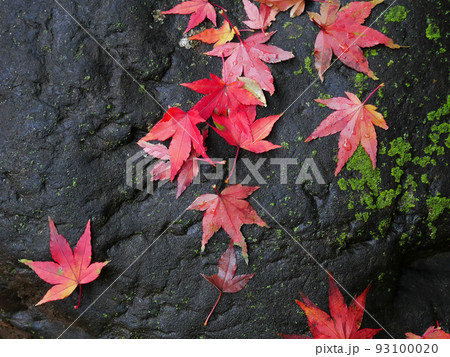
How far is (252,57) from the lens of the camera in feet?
5.84

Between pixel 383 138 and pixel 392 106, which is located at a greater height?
pixel 392 106

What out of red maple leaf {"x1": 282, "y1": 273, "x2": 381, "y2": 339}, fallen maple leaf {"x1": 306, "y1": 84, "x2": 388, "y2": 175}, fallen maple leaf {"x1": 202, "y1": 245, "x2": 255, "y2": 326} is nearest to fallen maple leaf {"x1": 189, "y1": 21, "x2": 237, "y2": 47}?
fallen maple leaf {"x1": 306, "y1": 84, "x2": 388, "y2": 175}

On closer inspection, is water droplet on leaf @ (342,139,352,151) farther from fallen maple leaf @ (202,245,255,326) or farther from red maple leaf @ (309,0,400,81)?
fallen maple leaf @ (202,245,255,326)

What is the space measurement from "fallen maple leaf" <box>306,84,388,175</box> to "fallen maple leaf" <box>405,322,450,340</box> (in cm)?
84

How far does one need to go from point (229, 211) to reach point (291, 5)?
93 centimetres

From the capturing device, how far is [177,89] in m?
1.87

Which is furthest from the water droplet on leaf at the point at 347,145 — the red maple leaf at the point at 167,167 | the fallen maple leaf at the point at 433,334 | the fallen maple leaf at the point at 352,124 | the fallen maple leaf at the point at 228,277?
the fallen maple leaf at the point at 433,334

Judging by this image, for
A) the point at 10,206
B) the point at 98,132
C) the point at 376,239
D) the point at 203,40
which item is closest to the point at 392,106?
the point at 376,239

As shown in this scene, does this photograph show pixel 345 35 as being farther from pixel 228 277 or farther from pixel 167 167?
pixel 228 277

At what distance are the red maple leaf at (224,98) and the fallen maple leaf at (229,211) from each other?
0.33 m

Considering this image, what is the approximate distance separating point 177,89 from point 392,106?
0.94 m

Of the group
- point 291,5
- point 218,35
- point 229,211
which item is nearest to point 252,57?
point 218,35

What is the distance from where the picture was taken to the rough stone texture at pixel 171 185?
1.82 metres
